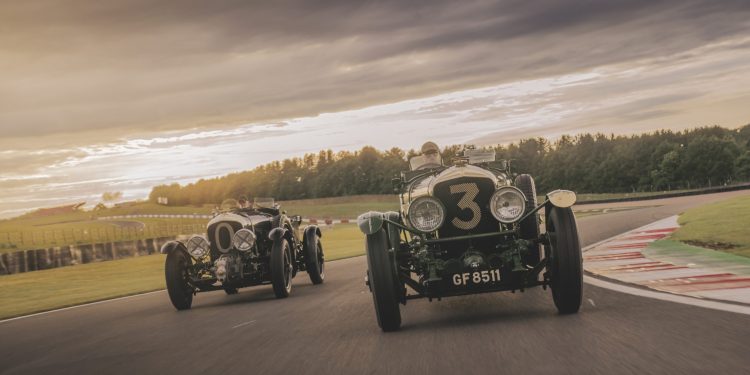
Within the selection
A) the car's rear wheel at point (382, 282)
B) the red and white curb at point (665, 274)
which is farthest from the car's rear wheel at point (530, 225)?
the car's rear wheel at point (382, 282)

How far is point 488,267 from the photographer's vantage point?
8.00 m

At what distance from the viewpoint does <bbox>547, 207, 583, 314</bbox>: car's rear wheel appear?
7.68 meters

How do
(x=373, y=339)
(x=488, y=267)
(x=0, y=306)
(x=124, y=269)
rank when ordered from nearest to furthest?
(x=373, y=339)
(x=488, y=267)
(x=0, y=306)
(x=124, y=269)

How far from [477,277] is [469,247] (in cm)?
46

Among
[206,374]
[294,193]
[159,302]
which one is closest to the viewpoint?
[206,374]

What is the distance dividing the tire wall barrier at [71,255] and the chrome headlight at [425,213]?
78.5ft

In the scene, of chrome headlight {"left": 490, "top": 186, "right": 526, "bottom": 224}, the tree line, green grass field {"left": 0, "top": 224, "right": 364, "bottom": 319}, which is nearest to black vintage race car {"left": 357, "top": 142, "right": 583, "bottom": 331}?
chrome headlight {"left": 490, "top": 186, "right": 526, "bottom": 224}

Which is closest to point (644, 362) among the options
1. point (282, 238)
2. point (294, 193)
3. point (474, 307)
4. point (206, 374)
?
point (206, 374)

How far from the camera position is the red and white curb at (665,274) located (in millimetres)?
8781

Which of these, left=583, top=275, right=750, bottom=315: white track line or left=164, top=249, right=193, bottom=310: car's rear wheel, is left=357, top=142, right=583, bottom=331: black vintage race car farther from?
left=164, top=249, right=193, bottom=310: car's rear wheel

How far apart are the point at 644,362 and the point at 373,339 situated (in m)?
2.88

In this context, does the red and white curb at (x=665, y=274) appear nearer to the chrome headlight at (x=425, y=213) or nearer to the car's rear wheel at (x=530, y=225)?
the car's rear wheel at (x=530, y=225)

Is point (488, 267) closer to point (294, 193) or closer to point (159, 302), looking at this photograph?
point (159, 302)

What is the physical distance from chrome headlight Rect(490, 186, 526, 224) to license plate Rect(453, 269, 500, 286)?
57 cm
